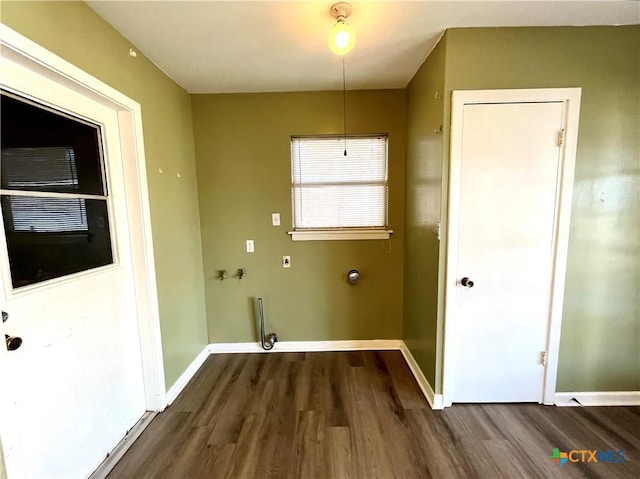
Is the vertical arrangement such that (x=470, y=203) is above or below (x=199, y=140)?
below

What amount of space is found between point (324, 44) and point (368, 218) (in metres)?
1.44

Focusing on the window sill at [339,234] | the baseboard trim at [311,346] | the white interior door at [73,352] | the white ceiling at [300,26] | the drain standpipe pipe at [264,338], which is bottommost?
the baseboard trim at [311,346]

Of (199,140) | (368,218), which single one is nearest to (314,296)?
(368,218)

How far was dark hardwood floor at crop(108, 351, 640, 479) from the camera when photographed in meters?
1.45

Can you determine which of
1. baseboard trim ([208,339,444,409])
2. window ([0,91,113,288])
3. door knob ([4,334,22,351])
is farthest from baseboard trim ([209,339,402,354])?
door knob ([4,334,22,351])

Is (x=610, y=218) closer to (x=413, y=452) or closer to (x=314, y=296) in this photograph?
(x=413, y=452)

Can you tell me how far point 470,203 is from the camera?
1725 millimetres

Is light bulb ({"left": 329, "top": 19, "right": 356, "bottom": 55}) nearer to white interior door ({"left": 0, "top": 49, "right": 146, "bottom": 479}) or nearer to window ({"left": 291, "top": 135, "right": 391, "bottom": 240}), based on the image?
window ({"left": 291, "top": 135, "right": 391, "bottom": 240})

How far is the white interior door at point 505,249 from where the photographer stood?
1668 mm

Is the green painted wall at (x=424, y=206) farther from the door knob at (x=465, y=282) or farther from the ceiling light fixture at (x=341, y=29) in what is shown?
the ceiling light fixture at (x=341, y=29)

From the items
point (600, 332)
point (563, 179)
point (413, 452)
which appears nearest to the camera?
point (413, 452)

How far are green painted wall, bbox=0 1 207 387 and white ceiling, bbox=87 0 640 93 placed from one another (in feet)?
0.49

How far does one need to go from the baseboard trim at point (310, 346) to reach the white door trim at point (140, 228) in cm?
79

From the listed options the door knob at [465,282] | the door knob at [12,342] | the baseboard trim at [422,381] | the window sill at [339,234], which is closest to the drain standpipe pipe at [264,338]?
the window sill at [339,234]
